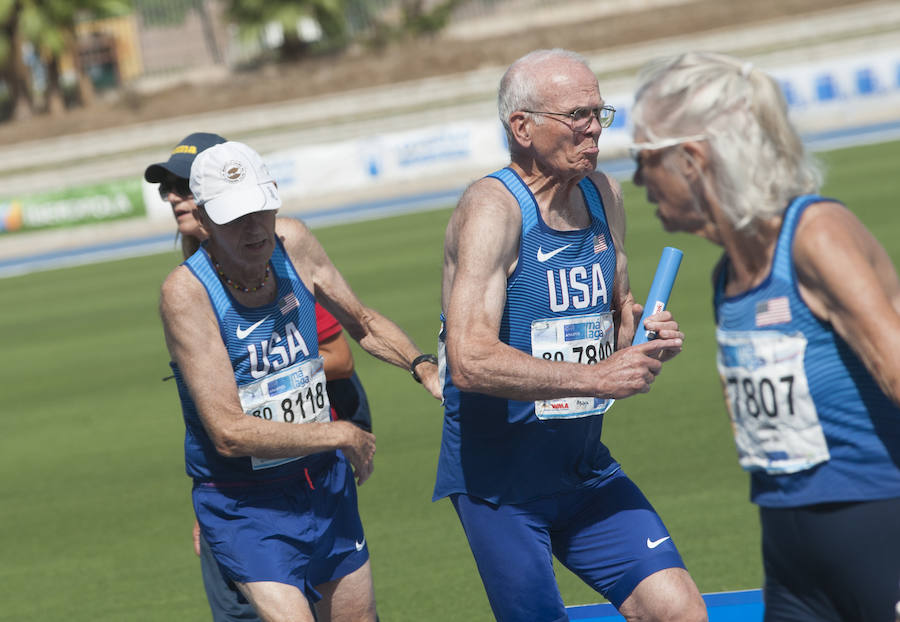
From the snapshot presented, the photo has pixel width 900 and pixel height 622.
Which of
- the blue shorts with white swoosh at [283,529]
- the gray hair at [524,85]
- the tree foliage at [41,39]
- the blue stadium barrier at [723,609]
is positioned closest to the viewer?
the gray hair at [524,85]

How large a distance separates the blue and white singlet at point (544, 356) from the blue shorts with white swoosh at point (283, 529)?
45cm

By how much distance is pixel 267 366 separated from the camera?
12.2 ft

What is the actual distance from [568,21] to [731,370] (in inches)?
1585

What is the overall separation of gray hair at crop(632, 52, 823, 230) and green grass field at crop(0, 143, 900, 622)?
2.84m

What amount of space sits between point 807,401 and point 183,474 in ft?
19.5

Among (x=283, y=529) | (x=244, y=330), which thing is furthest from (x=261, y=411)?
(x=283, y=529)

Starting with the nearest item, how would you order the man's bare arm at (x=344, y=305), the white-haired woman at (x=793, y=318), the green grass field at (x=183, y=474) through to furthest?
the white-haired woman at (x=793, y=318), the man's bare arm at (x=344, y=305), the green grass field at (x=183, y=474)

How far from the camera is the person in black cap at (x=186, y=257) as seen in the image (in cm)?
411

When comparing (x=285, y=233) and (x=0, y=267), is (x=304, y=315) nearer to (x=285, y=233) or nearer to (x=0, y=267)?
(x=285, y=233)

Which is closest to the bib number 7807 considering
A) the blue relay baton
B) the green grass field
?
the blue relay baton

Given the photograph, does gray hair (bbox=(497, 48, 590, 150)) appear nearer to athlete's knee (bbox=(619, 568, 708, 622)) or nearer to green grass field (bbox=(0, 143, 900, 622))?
athlete's knee (bbox=(619, 568, 708, 622))

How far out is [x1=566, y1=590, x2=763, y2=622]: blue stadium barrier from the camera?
4594 millimetres

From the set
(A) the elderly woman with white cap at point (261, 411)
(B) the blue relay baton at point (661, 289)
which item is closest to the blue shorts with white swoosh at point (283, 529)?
(A) the elderly woman with white cap at point (261, 411)

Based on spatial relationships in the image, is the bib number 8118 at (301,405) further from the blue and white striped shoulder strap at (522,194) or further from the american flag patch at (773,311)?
the american flag patch at (773,311)
